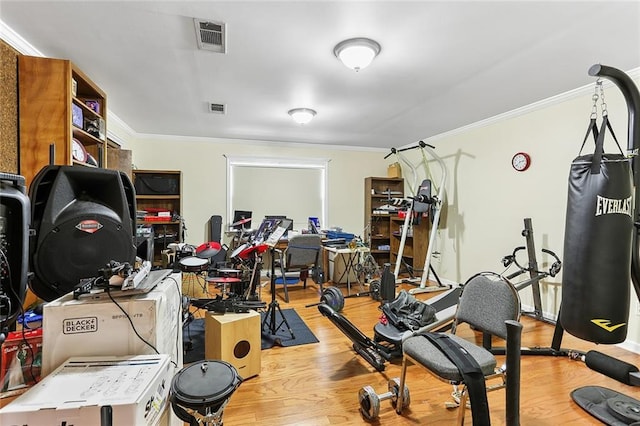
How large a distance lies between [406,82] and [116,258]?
2906mm

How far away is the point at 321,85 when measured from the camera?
3217mm

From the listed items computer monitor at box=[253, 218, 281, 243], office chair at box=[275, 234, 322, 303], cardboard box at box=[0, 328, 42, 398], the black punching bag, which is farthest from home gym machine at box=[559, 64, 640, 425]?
office chair at box=[275, 234, 322, 303]

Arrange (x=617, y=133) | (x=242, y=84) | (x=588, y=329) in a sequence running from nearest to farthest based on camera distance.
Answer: (x=588, y=329)
(x=617, y=133)
(x=242, y=84)

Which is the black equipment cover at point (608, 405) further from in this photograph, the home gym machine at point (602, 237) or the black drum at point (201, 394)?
the black drum at point (201, 394)

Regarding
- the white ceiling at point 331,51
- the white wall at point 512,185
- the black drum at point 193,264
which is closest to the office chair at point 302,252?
the white ceiling at point 331,51

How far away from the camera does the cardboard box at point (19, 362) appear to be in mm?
1382

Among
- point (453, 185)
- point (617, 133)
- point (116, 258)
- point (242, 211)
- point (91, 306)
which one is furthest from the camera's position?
point (242, 211)

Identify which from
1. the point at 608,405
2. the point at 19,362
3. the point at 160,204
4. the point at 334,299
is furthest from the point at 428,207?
the point at 19,362

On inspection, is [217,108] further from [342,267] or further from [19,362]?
[19,362]

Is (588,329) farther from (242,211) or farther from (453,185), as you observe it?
(242,211)

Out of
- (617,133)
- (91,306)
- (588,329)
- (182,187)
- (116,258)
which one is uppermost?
(617,133)

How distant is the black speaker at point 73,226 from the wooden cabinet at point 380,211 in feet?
16.8

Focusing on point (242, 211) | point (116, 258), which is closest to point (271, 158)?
point (242, 211)

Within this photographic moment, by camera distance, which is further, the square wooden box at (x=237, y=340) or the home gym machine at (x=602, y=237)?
the square wooden box at (x=237, y=340)
